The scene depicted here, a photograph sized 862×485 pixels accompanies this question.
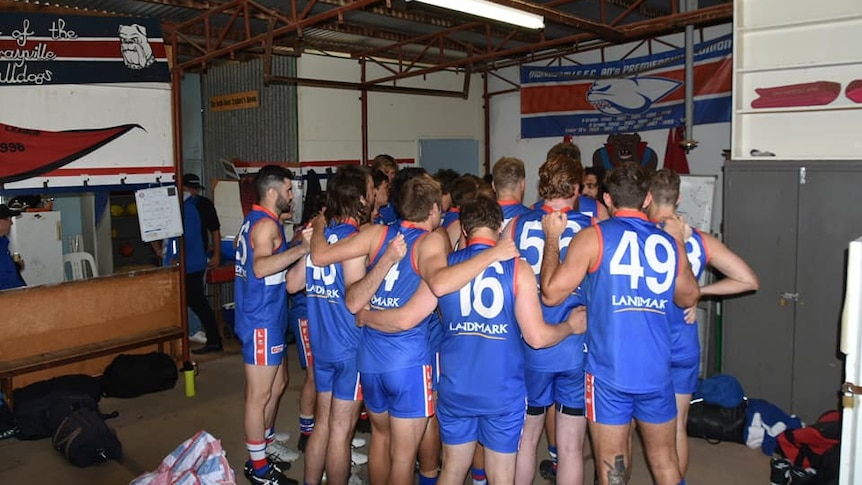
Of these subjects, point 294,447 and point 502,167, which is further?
point 294,447

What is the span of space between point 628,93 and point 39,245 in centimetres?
762

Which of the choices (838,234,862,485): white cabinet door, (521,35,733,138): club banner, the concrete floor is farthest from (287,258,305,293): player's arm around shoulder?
(521,35,733,138): club banner

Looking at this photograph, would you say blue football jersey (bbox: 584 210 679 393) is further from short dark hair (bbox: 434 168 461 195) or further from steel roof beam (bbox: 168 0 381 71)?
steel roof beam (bbox: 168 0 381 71)

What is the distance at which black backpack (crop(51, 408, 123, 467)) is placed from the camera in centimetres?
475

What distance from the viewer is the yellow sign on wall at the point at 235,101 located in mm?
9352

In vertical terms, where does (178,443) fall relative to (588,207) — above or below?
below

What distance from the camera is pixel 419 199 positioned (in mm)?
3344

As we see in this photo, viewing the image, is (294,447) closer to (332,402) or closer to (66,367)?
(332,402)

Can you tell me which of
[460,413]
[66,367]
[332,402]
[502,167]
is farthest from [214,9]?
[460,413]

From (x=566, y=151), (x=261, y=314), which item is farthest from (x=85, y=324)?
(x=566, y=151)

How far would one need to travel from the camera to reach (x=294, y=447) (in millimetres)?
A: 5043

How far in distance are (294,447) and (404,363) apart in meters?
2.12

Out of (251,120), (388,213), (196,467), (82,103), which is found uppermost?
(251,120)

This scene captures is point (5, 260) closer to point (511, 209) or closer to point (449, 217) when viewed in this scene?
point (449, 217)
